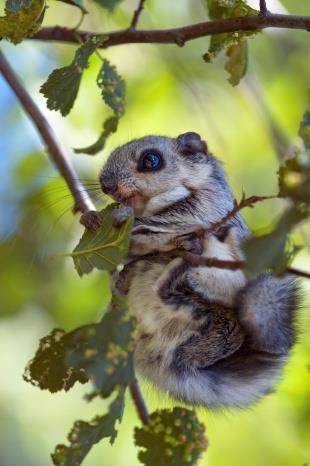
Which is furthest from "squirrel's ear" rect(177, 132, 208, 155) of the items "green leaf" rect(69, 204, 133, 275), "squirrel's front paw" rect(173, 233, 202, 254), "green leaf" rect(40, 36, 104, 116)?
"green leaf" rect(69, 204, 133, 275)

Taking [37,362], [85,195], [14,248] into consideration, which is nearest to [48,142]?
[85,195]

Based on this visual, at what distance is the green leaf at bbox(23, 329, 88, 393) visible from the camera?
2203 millimetres

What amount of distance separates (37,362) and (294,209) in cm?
84

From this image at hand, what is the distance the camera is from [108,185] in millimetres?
2777

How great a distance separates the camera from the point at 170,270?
2453mm

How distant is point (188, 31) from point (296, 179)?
1.05 m

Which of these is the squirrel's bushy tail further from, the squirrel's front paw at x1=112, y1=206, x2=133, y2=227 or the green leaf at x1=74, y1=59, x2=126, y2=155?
the green leaf at x1=74, y1=59, x2=126, y2=155

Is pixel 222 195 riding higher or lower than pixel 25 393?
lower

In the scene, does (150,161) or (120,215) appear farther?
(150,161)

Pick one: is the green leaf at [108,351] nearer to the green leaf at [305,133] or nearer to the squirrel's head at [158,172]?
the green leaf at [305,133]

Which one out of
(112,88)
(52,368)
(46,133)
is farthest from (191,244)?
(46,133)

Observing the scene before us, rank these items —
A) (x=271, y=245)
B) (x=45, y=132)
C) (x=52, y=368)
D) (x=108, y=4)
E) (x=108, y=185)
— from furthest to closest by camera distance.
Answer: (x=45, y=132), (x=108, y=4), (x=108, y=185), (x=52, y=368), (x=271, y=245)

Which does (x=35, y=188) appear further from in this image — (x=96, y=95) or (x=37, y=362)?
(x=37, y=362)

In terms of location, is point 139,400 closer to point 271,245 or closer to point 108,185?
point 108,185
